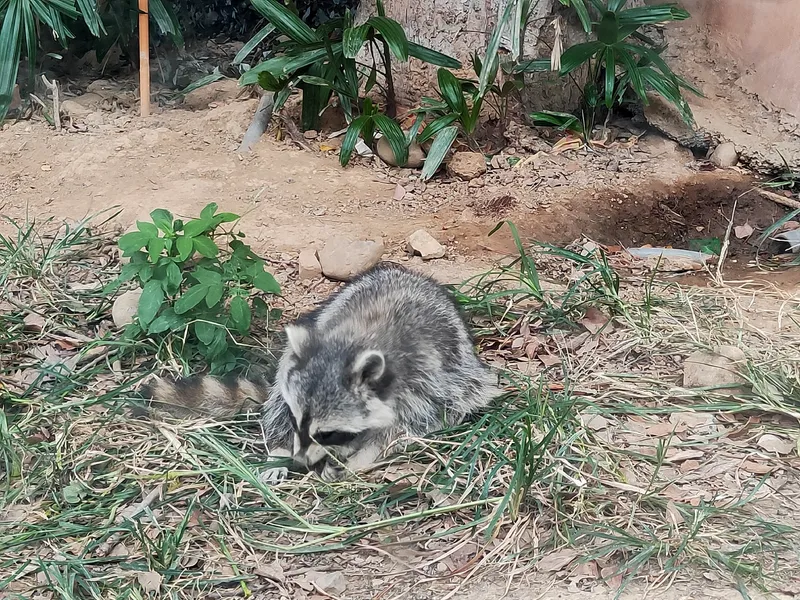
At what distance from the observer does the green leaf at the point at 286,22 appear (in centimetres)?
714

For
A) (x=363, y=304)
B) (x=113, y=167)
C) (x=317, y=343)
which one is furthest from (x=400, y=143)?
(x=317, y=343)

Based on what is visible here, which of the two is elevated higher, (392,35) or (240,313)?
(392,35)

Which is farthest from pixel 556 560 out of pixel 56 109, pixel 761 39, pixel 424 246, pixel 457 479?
pixel 56 109

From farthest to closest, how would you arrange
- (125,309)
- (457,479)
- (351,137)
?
(351,137) < (125,309) < (457,479)

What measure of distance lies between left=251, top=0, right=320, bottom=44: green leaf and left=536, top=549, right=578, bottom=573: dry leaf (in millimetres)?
5365

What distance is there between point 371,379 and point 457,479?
2.01ft

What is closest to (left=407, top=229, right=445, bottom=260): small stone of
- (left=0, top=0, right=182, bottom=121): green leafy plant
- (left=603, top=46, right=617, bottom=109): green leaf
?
(left=603, top=46, right=617, bottom=109): green leaf

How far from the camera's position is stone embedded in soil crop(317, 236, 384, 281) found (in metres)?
5.46

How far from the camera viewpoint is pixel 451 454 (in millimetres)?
3811

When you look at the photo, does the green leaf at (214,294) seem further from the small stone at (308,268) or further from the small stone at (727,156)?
the small stone at (727,156)

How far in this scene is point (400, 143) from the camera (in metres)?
7.06

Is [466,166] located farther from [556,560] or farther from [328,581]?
[328,581]

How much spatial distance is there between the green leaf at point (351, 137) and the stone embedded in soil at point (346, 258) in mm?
1688

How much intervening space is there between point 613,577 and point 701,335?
2.06 m
